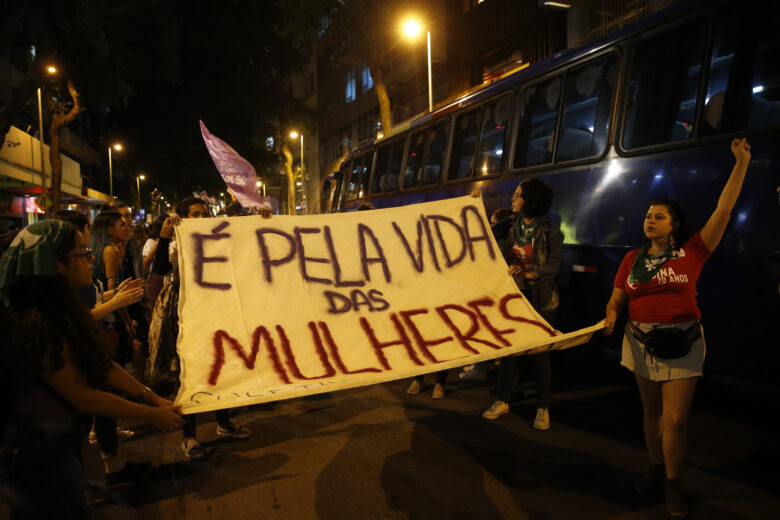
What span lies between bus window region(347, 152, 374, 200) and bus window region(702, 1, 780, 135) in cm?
707

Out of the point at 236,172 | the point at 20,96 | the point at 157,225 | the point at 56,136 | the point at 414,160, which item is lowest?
the point at 157,225

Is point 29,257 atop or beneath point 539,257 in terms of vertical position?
atop

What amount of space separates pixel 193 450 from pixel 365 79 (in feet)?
118

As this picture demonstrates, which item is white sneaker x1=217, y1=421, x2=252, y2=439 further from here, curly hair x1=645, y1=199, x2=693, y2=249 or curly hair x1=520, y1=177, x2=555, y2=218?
curly hair x1=645, y1=199, x2=693, y2=249

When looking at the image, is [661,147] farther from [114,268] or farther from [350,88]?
[350,88]

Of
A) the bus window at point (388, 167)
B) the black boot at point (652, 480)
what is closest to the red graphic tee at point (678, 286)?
the black boot at point (652, 480)

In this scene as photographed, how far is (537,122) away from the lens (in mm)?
5902

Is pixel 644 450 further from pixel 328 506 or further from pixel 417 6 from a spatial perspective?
pixel 417 6

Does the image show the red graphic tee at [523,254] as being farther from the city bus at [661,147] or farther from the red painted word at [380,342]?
the city bus at [661,147]

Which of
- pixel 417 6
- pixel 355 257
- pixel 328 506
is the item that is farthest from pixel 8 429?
pixel 417 6

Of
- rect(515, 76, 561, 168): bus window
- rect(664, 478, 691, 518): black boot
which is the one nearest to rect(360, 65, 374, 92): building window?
rect(515, 76, 561, 168): bus window

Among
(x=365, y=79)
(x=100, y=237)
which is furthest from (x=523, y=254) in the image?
(x=365, y=79)

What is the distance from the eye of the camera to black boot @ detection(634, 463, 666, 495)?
3.18 m

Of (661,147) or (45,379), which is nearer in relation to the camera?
(45,379)
